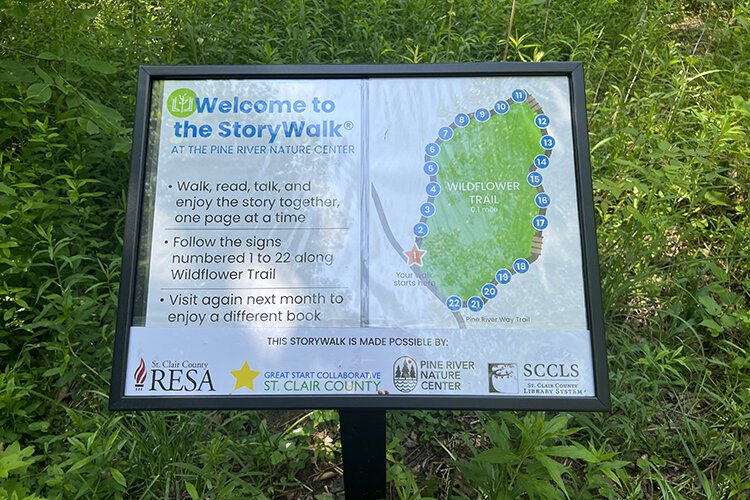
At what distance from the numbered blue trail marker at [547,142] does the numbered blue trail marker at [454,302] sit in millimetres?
527

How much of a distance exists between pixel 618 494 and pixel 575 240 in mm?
1098

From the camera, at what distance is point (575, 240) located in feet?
4.96

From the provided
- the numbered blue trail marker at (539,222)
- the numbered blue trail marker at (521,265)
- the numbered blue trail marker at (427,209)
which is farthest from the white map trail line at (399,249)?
the numbered blue trail marker at (539,222)

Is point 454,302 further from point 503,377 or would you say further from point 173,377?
point 173,377

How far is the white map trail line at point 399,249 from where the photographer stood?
148 cm

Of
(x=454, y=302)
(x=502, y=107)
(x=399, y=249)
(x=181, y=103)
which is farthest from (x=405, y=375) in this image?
(x=181, y=103)

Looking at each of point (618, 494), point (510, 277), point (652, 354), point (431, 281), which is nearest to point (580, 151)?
point (510, 277)

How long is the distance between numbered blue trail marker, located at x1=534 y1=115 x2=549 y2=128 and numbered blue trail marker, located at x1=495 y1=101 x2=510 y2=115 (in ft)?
0.30

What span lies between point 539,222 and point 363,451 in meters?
0.89

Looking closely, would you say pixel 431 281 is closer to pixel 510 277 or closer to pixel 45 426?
pixel 510 277

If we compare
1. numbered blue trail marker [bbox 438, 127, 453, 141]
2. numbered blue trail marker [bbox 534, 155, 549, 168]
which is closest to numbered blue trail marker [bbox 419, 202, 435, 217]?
numbered blue trail marker [bbox 438, 127, 453, 141]

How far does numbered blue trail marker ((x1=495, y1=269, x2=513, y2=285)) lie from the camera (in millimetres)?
1496

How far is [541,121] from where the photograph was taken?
5.18 feet

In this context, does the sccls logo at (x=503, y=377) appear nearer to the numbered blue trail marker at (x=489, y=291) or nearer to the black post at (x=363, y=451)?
the numbered blue trail marker at (x=489, y=291)
